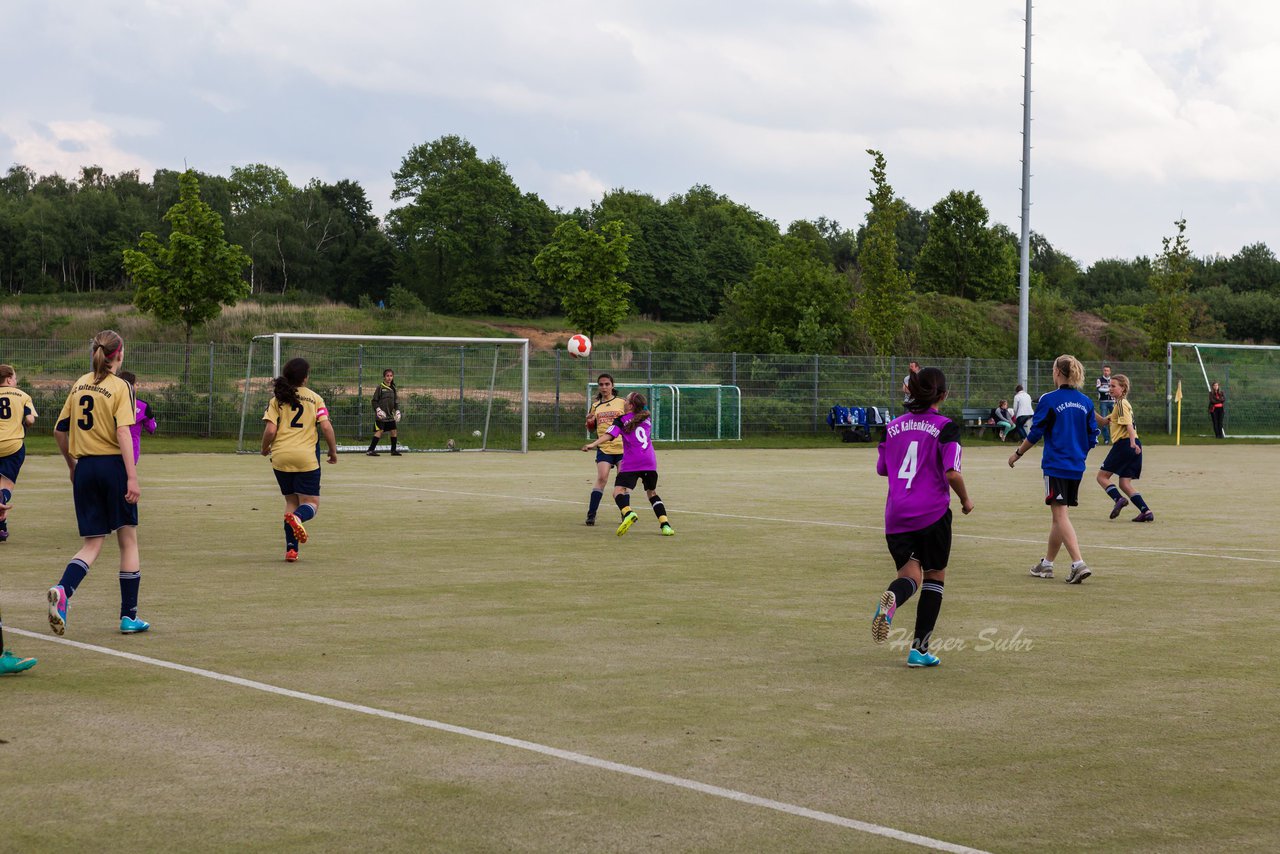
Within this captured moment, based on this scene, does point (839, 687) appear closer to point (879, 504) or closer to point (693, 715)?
point (693, 715)

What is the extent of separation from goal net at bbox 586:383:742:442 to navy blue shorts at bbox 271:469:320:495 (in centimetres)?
2658

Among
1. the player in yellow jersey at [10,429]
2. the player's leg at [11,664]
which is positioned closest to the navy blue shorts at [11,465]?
the player in yellow jersey at [10,429]

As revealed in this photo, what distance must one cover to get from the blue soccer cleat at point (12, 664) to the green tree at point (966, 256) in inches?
3010

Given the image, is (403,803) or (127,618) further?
(127,618)

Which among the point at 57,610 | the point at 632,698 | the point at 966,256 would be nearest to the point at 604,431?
the point at 57,610

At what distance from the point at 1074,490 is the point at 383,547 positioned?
21.7 feet

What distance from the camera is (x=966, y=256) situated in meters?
80.7

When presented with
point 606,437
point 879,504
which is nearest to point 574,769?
point 606,437

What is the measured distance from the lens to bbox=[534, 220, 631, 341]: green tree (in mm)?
51438

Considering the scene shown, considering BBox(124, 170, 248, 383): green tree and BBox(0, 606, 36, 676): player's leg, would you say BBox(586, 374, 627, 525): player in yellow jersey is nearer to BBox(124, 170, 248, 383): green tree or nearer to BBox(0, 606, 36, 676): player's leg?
BBox(0, 606, 36, 676): player's leg

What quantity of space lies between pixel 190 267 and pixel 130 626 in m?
33.4

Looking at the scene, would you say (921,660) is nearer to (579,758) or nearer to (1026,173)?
(579,758)

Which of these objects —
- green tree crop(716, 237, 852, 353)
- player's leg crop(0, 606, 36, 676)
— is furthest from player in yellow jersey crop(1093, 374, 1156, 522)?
green tree crop(716, 237, 852, 353)

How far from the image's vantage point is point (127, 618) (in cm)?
867
